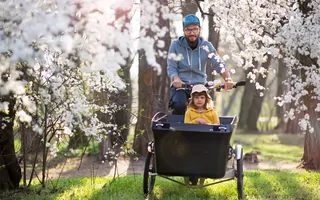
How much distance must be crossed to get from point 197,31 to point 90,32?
2.52 m

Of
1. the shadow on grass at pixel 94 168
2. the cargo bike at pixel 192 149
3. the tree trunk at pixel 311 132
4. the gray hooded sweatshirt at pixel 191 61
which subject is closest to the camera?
the cargo bike at pixel 192 149

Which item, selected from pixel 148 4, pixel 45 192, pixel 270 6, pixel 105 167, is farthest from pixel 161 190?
pixel 105 167

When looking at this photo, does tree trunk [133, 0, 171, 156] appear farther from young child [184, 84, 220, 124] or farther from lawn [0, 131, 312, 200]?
young child [184, 84, 220, 124]

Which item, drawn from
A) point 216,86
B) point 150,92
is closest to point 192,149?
point 216,86

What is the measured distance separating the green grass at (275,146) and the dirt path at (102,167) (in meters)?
1.30

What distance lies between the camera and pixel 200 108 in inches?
247

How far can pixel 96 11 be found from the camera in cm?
445

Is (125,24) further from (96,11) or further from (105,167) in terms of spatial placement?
(105,167)

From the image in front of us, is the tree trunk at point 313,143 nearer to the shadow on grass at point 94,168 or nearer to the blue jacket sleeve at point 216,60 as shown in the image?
the shadow on grass at point 94,168

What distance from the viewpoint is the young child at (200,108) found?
617cm

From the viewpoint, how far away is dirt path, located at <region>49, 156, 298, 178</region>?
11.6m

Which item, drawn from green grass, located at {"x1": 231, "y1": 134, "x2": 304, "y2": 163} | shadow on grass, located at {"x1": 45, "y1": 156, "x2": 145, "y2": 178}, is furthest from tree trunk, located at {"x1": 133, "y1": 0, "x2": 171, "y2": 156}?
green grass, located at {"x1": 231, "y1": 134, "x2": 304, "y2": 163}

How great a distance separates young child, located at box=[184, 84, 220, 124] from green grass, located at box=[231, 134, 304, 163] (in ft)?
28.0

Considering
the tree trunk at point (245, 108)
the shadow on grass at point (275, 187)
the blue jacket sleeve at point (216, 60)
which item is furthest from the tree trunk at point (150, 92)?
the tree trunk at point (245, 108)
